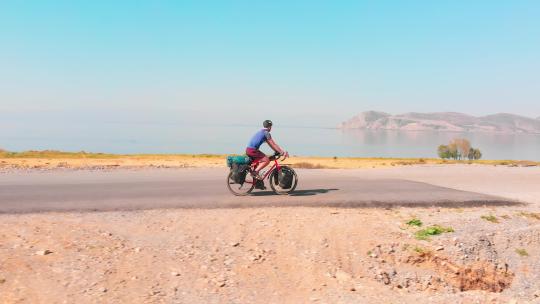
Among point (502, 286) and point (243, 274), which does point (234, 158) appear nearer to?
point (243, 274)

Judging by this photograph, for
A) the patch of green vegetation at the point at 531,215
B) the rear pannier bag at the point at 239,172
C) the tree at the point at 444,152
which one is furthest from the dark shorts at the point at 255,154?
the tree at the point at 444,152

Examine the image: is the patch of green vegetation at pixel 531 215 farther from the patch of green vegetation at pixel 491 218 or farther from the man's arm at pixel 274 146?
the man's arm at pixel 274 146

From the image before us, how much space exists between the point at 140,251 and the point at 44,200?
4774 millimetres

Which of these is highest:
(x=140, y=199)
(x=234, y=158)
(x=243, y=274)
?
(x=234, y=158)

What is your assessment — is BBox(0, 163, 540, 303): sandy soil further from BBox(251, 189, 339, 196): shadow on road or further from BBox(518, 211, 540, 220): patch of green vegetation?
BBox(251, 189, 339, 196): shadow on road

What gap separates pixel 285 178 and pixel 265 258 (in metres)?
4.63

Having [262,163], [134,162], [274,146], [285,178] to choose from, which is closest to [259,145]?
[274,146]

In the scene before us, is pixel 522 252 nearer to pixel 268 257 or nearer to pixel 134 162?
pixel 268 257

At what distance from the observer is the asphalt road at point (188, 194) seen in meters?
10.7

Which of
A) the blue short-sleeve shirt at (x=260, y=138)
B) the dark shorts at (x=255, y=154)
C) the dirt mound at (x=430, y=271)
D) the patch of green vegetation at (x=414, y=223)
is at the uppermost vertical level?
the blue short-sleeve shirt at (x=260, y=138)

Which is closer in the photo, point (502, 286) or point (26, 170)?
point (502, 286)

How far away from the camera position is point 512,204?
12500mm

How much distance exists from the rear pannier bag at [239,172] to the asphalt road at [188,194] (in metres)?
0.52

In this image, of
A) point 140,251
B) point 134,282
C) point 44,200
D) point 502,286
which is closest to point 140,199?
point 44,200
